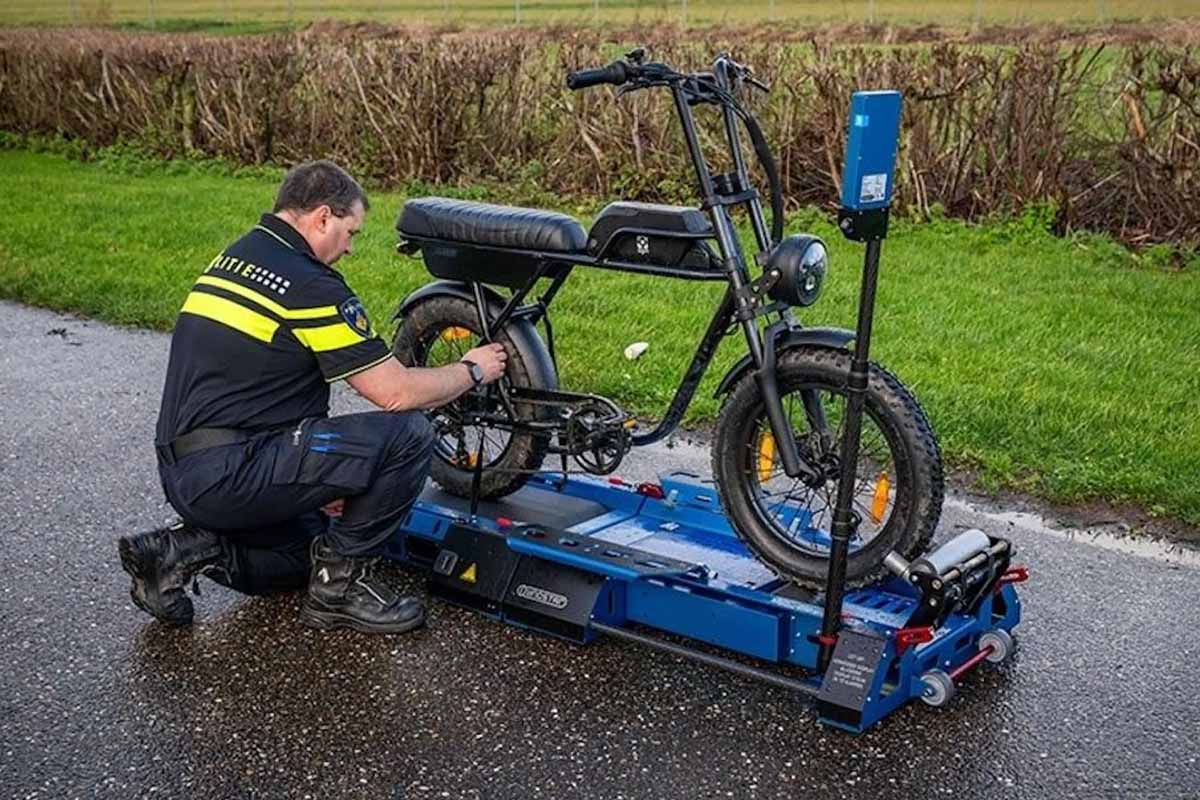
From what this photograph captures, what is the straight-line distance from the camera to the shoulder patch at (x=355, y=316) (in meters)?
4.78

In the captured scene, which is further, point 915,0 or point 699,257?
point 915,0

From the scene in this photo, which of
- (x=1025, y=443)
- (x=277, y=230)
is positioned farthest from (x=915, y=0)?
(x=277, y=230)

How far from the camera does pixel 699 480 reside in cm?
557

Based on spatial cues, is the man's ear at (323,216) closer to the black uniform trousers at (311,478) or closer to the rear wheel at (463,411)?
the black uniform trousers at (311,478)

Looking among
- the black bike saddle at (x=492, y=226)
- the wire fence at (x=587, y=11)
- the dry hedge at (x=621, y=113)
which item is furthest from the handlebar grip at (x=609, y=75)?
the wire fence at (x=587, y=11)

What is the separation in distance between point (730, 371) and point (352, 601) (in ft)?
4.77

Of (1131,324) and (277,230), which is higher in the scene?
(277,230)

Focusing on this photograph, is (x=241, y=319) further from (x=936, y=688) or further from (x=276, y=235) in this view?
(x=936, y=688)

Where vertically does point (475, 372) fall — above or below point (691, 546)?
above

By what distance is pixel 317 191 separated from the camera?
4.90m

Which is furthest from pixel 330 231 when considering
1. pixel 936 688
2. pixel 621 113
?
pixel 621 113

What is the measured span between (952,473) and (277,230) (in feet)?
9.92

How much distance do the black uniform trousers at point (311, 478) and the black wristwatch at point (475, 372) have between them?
24 centimetres

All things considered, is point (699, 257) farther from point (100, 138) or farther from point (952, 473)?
point (100, 138)
